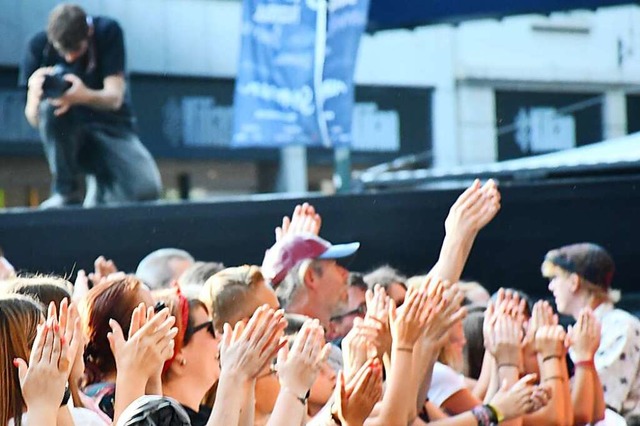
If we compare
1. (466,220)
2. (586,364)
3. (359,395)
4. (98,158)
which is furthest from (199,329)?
(98,158)

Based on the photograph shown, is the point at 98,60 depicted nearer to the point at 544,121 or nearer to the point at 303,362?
the point at 303,362

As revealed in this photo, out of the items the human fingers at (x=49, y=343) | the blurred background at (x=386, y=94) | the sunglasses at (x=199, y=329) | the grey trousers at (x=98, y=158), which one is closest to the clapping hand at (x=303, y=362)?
the sunglasses at (x=199, y=329)

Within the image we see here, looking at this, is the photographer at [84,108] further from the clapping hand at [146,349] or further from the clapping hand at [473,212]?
the clapping hand at [146,349]

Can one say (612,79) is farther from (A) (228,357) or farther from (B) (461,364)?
(A) (228,357)

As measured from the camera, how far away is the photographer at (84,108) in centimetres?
820

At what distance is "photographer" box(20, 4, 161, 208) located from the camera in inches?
323

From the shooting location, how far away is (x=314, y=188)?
20109 millimetres

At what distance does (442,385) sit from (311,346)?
1.62 meters

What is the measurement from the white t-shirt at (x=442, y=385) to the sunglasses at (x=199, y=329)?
1.12m

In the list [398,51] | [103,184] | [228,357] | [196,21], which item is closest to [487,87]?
[398,51]

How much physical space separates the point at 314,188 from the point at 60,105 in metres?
11.9

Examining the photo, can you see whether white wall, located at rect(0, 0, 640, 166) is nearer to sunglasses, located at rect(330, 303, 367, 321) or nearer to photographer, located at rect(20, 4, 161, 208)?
photographer, located at rect(20, 4, 161, 208)

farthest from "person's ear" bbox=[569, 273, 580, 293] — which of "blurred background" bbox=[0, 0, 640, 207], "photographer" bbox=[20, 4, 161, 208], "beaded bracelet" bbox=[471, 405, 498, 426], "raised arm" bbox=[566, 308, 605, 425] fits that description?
"blurred background" bbox=[0, 0, 640, 207]

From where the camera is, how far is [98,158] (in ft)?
28.3
